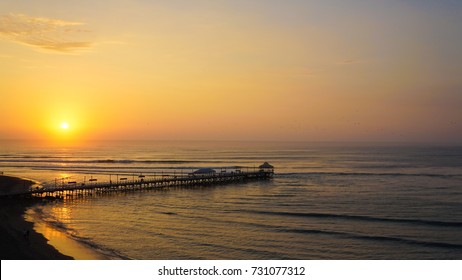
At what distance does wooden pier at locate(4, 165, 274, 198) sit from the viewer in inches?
1729

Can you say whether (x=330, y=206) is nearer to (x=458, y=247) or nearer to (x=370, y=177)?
(x=458, y=247)

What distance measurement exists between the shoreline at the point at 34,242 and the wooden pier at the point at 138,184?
950 centimetres

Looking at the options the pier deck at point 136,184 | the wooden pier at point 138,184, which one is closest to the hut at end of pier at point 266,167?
the wooden pier at point 138,184

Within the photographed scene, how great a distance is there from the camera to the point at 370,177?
6631cm

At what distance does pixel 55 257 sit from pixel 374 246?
17.4 metres

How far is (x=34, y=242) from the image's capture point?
80.0 ft

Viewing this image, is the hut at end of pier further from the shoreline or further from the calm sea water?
the shoreline

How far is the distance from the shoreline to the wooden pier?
9495mm

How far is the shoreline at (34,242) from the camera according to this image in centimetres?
2183

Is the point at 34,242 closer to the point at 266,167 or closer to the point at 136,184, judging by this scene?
the point at 136,184

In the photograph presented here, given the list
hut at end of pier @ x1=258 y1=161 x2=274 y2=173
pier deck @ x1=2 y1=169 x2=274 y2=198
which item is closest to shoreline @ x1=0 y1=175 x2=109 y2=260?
pier deck @ x1=2 y1=169 x2=274 y2=198

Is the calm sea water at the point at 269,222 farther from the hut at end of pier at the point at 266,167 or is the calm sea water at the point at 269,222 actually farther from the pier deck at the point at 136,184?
the hut at end of pier at the point at 266,167

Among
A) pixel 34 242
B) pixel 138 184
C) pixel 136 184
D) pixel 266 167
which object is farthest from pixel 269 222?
pixel 266 167
